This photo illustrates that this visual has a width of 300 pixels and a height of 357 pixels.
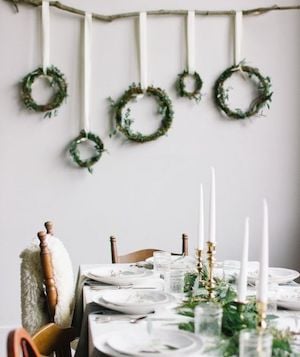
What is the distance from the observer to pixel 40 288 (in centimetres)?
243

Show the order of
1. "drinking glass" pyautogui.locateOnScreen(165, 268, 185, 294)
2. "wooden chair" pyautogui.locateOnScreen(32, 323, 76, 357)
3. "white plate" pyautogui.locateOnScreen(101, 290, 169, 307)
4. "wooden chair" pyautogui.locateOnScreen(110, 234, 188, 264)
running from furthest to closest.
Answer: "wooden chair" pyautogui.locateOnScreen(110, 234, 188, 264) → "drinking glass" pyautogui.locateOnScreen(165, 268, 185, 294) → "white plate" pyautogui.locateOnScreen(101, 290, 169, 307) → "wooden chair" pyautogui.locateOnScreen(32, 323, 76, 357)

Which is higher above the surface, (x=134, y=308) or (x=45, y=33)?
(x=45, y=33)

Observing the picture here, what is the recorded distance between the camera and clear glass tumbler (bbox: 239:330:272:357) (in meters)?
1.35

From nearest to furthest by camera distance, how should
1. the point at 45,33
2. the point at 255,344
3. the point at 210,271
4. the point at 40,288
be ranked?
the point at 255,344
the point at 210,271
the point at 40,288
the point at 45,33

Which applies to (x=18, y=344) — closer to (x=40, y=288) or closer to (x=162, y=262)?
(x=40, y=288)

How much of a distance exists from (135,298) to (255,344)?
0.85 m

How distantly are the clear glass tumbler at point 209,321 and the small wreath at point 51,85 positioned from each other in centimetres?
257

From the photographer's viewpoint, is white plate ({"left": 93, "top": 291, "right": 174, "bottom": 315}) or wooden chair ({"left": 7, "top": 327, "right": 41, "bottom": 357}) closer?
wooden chair ({"left": 7, "top": 327, "right": 41, "bottom": 357})

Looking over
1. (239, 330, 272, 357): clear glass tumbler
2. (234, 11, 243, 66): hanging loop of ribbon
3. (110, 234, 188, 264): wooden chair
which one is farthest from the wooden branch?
(239, 330, 272, 357): clear glass tumbler

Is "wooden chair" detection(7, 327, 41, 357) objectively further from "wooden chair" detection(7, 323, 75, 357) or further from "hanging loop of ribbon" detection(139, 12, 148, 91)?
"hanging loop of ribbon" detection(139, 12, 148, 91)

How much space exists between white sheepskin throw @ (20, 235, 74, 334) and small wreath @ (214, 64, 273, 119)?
198cm

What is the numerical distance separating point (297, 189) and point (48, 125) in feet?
5.59

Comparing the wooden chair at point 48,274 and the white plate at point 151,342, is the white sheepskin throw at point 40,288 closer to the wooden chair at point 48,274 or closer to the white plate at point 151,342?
the wooden chair at point 48,274

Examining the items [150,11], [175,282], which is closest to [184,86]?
[150,11]
